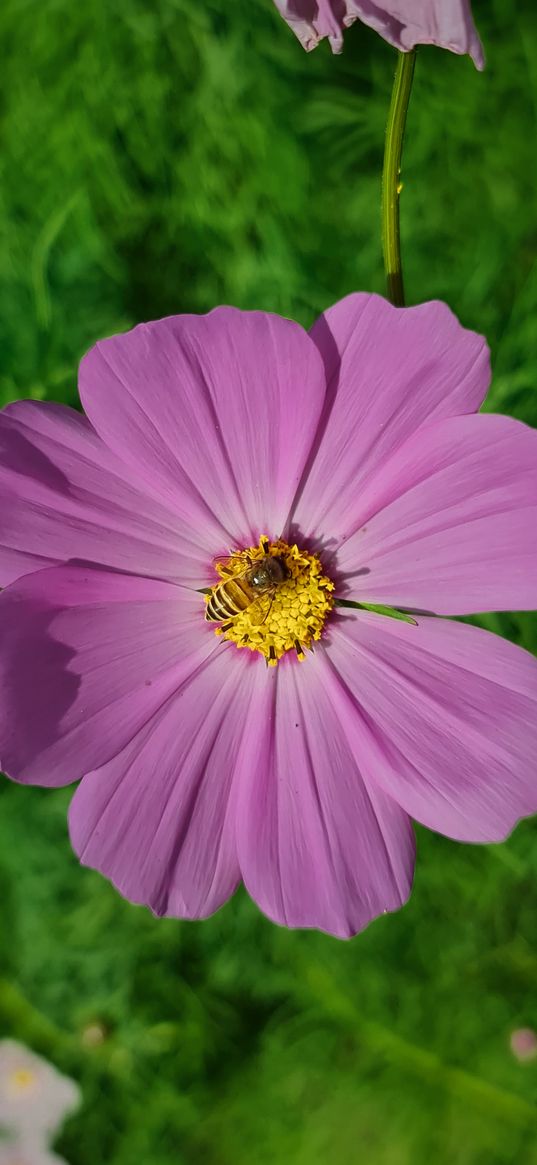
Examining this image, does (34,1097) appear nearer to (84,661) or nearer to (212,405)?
(84,661)

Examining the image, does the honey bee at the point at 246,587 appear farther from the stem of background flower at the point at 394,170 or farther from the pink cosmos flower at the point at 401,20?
the pink cosmos flower at the point at 401,20

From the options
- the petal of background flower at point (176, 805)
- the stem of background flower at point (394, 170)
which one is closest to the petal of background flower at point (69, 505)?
the petal of background flower at point (176, 805)

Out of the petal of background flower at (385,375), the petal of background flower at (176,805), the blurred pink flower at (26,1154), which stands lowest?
the blurred pink flower at (26,1154)

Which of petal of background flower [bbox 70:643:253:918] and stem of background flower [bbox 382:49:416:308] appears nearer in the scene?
stem of background flower [bbox 382:49:416:308]

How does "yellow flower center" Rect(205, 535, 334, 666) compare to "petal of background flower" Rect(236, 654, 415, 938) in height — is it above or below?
above

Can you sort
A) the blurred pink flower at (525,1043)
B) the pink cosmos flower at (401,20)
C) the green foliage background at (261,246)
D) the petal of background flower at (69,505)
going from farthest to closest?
1. the blurred pink flower at (525,1043)
2. the green foliage background at (261,246)
3. the petal of background flower at (69,505)
4. the pink cosmos flower at (401,20)

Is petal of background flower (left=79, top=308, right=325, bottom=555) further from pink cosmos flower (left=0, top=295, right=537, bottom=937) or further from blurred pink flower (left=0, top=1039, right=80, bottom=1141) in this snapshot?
blurred pink flower (left=0, top=1039, right=80, bottom=1141)

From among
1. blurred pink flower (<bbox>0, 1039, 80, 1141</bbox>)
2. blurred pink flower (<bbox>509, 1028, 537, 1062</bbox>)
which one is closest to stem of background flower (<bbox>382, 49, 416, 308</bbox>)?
blurred pink flower (<bbox>509, 1028, 537, 1062</bbox>)
